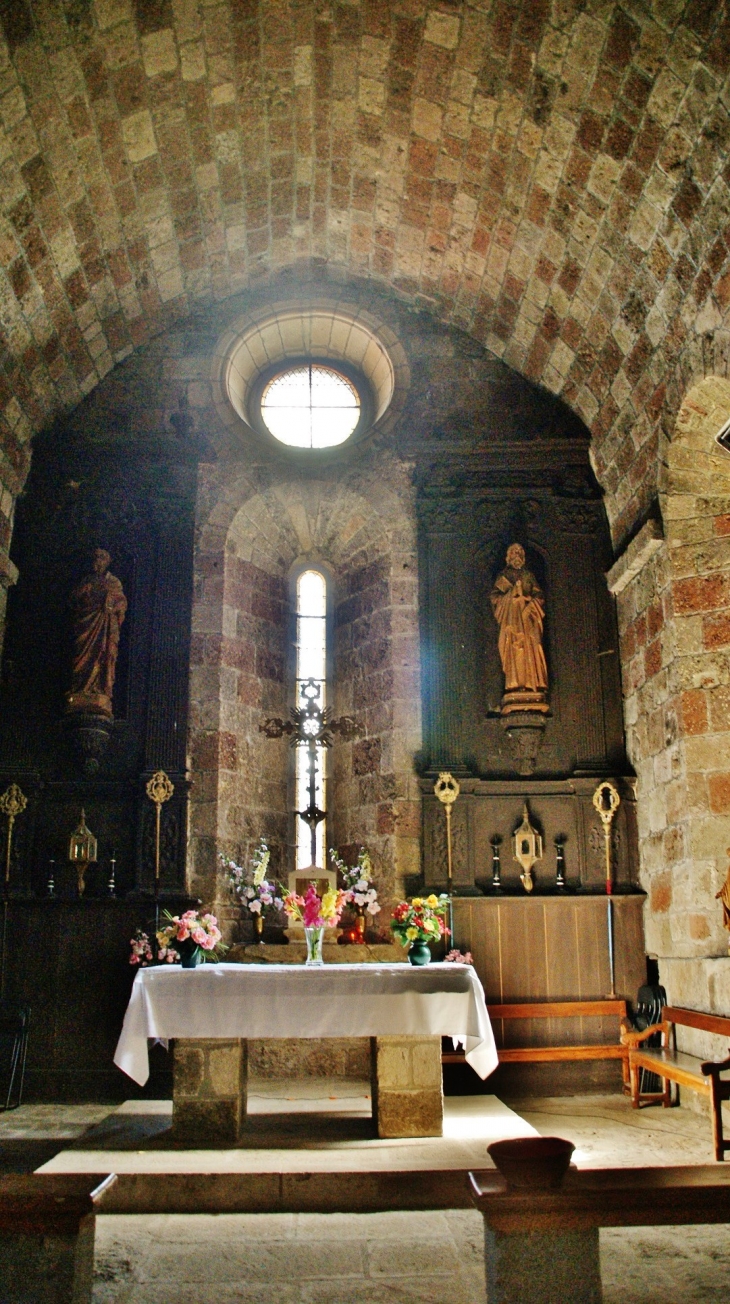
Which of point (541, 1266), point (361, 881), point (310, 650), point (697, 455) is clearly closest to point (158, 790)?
point (361, 881)

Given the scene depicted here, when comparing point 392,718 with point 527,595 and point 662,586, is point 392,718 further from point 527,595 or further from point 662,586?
point 662,586

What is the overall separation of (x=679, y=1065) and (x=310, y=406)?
689cm

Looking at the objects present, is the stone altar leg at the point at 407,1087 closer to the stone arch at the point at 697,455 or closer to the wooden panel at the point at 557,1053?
the wooden panel at the point at 557,1053

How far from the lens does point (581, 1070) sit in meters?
8.44

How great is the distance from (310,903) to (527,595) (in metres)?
3.74

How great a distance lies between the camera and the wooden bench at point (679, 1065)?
18.5 feet

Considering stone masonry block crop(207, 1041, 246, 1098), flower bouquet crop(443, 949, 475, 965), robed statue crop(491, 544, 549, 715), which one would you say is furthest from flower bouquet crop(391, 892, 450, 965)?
robed statue crop(491, 544, 549, 715)

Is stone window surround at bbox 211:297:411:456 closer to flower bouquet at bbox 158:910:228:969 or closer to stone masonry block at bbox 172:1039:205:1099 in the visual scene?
flower bouquet at bbox 158:910:228:969

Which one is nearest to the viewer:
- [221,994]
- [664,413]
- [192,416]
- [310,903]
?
[221,994]

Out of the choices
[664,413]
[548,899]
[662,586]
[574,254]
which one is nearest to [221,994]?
[548,899]

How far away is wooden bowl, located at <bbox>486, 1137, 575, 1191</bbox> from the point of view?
277 cm

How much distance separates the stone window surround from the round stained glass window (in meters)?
0.11

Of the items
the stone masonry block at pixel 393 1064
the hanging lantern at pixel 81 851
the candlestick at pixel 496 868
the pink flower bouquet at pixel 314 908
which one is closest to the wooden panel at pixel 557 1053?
the candlestick at pixel 496 868

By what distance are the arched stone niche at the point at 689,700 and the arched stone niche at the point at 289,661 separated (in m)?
2.01
